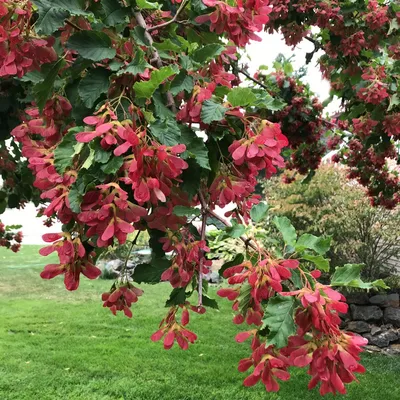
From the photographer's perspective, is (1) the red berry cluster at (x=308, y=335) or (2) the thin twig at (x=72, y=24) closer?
(1) the red berry cluster at (x=308, y=335)

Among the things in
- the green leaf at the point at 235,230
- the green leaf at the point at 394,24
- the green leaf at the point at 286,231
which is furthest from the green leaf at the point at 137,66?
the green leaf at the point at 394,24

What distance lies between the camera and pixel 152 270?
46.1 inches

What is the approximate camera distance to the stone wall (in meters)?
7.09

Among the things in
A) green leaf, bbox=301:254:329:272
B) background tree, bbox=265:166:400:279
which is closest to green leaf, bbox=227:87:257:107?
green leaf, bbox=301:254:329:272

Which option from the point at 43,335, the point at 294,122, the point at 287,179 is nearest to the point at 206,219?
the point at 294,122

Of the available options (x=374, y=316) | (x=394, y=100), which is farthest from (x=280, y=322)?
(x=374, y=316)

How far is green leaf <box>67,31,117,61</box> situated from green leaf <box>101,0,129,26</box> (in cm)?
5

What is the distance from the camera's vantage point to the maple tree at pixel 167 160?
35.3 inches

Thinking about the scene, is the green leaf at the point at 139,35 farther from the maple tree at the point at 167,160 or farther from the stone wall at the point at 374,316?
the stone wall at the point at 374,316

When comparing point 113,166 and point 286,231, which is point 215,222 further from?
point 113,166

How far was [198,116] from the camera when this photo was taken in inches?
40.5

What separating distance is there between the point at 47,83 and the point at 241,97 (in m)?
0.40

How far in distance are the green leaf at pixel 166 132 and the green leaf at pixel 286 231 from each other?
34 centimetres

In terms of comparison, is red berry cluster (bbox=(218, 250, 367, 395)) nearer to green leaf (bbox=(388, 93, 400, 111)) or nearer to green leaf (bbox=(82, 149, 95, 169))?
green leaf (bbox=(82, 149, 95, 169))
